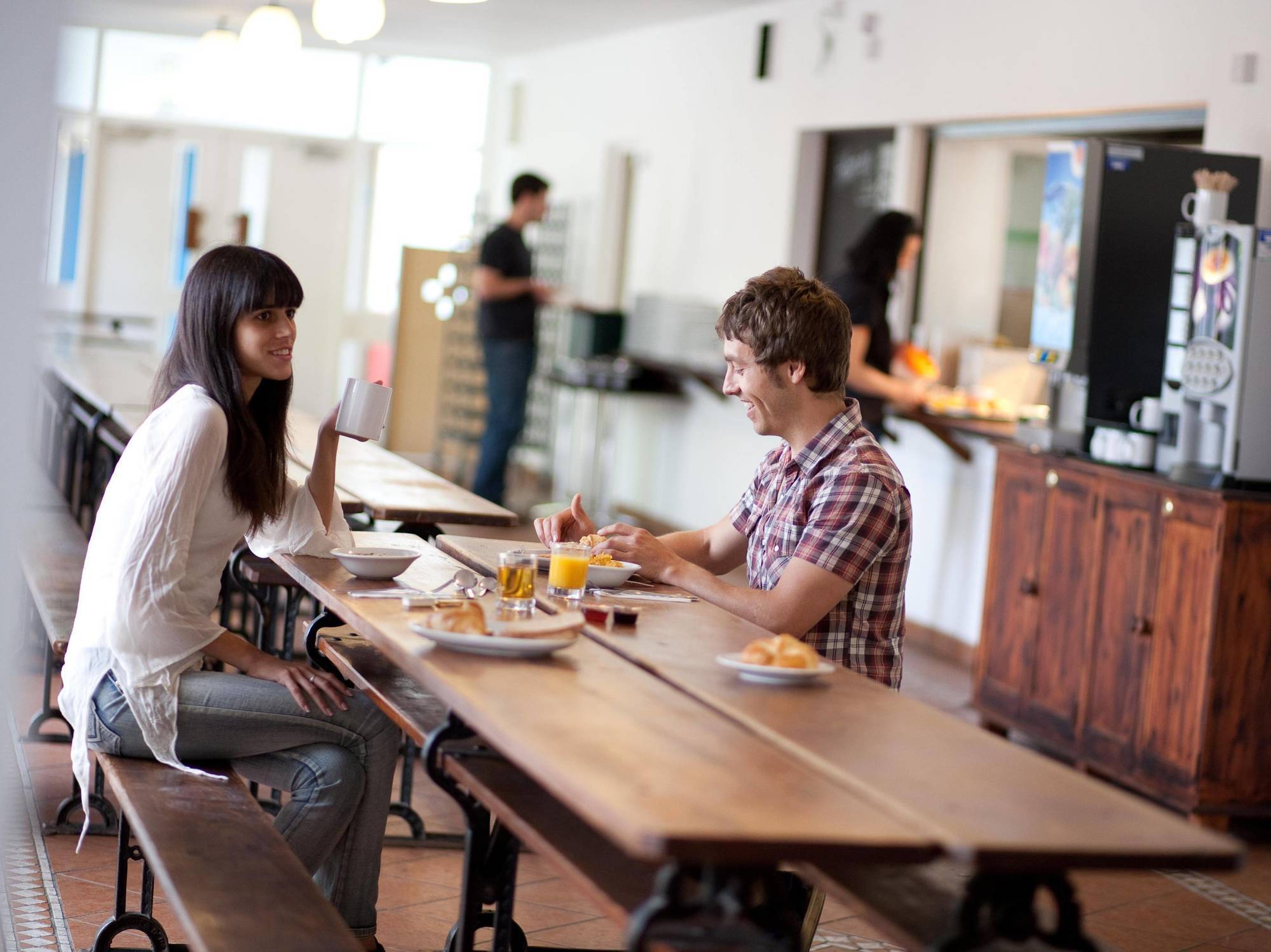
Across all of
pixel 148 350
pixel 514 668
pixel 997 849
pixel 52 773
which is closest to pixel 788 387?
pixel 514 668

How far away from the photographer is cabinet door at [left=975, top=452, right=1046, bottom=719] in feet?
15.5

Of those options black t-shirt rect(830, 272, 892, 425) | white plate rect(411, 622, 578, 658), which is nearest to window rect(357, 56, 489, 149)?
black t-shirt rect(830, 272, 892, 425)

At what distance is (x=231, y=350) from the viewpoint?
8.66ft


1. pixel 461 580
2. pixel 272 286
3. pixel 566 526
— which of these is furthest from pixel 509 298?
pixel 461 580

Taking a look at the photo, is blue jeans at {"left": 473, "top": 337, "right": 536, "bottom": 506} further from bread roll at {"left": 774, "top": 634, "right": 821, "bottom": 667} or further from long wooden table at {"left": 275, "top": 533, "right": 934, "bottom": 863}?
bread roll at {"left": 774, "top": 634, "right": 821, "bottom": 667}

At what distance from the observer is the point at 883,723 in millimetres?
1830

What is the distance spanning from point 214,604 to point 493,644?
0.88 m

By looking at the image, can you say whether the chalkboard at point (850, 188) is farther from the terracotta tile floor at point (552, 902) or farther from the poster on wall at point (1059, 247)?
the terracotta tile floor at point (552, 902)

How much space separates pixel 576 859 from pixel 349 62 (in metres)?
11.1

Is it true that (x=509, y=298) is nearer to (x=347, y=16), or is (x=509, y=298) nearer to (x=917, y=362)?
(x=347, y=16)

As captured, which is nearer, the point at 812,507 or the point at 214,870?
the point at 214,870

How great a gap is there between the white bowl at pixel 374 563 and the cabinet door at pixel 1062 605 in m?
2.52

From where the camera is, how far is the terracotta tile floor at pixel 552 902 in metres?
3.04

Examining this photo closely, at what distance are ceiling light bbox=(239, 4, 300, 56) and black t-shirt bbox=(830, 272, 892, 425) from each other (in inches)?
105
